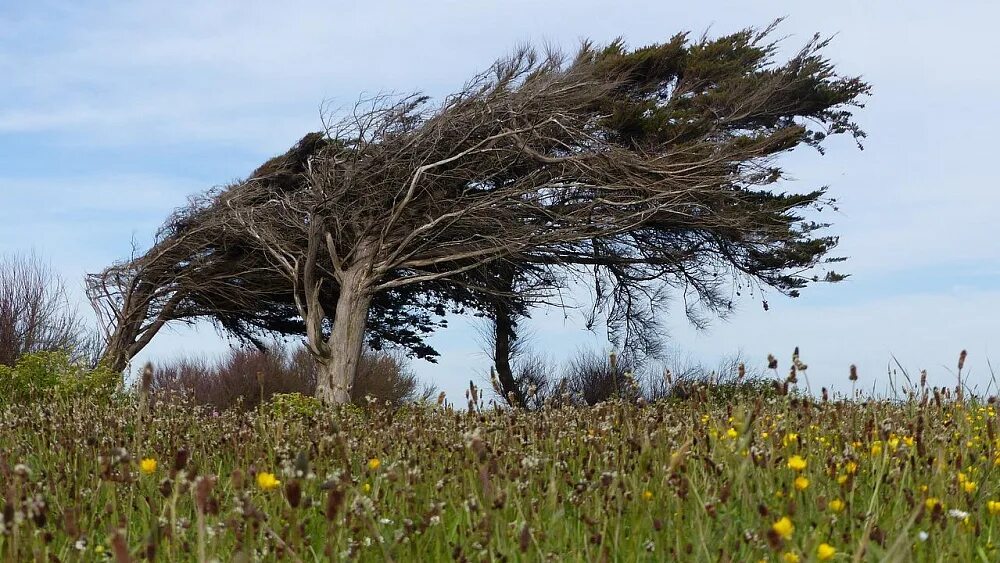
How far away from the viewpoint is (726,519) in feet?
9.80

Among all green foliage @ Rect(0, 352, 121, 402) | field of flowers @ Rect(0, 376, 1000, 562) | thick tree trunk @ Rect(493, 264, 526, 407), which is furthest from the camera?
thick tree trunk @ Rect(493, 264, 526, 407)

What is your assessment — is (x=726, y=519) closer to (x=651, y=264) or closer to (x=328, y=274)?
(x=651, y=264)

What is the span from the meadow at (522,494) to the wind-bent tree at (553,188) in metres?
9.31

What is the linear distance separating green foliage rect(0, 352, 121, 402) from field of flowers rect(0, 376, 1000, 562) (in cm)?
760

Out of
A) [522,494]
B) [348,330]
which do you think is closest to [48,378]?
[348,330]

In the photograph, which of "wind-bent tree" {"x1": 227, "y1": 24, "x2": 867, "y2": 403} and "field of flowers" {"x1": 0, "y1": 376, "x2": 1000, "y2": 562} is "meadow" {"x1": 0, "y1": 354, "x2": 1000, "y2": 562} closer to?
"field of flowers" {"x1": 0, "y1": 376, "x2": 1000, "y2": 562}

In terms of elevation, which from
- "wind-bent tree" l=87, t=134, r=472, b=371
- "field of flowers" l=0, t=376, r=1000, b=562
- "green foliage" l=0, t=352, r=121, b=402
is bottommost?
"field of flowers" l=0, t=376, r=1000, b=562

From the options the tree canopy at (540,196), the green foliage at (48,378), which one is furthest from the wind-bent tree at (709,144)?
the green foliage at (48,378)

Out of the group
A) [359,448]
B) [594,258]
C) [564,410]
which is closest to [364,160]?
[594,258]

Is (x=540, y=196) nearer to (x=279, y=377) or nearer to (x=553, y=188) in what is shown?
(x=553, y=188)

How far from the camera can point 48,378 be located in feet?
44.0

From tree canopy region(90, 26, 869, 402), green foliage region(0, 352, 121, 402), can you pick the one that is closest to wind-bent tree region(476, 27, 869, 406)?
tree canopy region(90, 26, 869, 402)

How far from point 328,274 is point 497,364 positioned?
4016 millimetres

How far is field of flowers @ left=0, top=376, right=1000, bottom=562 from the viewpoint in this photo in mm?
2547
